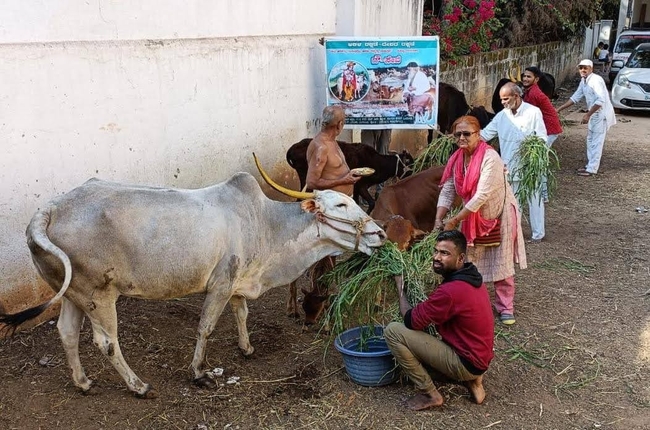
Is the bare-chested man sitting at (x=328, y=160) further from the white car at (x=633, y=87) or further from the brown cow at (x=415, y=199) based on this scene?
the white car at (x=633, y=87)

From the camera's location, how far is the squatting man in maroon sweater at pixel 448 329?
4.02 metres

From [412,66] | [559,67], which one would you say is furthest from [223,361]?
[559,67]

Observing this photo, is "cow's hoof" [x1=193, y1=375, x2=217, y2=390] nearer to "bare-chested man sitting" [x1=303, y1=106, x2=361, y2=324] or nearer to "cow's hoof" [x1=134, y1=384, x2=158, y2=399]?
"cow's hoof" [x1=134, y1=384, x2=158, y2=399]

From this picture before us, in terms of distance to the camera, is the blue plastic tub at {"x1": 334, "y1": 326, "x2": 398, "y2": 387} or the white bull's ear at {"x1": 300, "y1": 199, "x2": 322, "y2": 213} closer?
the blue plastic tub at {"x1": 334, "y1": 326, "x2": 398, "y2": 387}

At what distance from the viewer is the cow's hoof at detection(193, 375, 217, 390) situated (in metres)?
4.56

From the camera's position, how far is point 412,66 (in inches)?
316

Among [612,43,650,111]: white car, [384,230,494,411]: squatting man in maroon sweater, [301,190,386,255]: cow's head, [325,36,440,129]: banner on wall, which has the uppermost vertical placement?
[325,36,440,129]: banner on wall

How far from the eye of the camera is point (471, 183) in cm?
510

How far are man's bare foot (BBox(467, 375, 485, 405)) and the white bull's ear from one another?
148 centimetres

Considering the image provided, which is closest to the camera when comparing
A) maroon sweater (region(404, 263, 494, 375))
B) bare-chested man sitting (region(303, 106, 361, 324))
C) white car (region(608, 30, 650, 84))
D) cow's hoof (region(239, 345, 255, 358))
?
maroon sweater (region(404, 263, 494, 375))

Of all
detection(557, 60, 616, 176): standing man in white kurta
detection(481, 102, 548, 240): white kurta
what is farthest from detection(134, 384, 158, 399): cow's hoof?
detection(557, 60, 616, 176): standing man in white kurta

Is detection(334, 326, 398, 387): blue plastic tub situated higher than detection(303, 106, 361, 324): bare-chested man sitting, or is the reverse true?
detection(303, 106, 361, 324): bare-chested man sitting

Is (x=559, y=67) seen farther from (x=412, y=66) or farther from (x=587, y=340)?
(x=587, y=340)

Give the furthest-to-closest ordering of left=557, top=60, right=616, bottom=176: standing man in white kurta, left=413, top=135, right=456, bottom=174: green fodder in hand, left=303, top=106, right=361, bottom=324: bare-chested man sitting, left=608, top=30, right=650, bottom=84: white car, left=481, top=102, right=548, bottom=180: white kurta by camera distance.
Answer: left=608, top=30, right=650, bottom=84: white car → left=557, top=60, right=616, bottom=176: standing man in white kurta → left=413, top=135, right=456, bottom=174: green fodder in hand → left=481, top=102, right=548, bottom=180: white kurta → left=303, top=106, right=361, bottom=324: bare-chested man sitting
